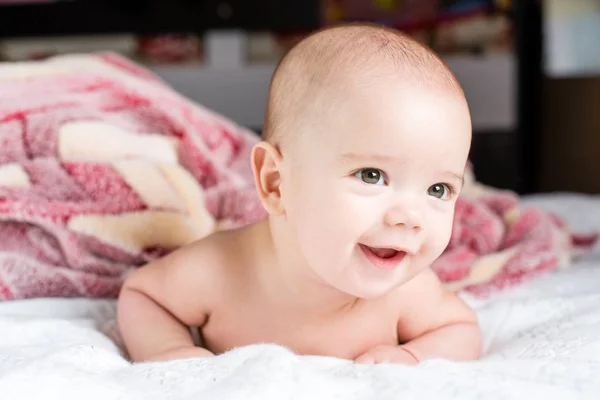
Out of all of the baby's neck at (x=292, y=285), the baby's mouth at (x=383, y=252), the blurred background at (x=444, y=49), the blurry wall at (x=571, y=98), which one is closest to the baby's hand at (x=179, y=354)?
the baby's neck at (x=292, y=285)

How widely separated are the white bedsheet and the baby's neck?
96 mm

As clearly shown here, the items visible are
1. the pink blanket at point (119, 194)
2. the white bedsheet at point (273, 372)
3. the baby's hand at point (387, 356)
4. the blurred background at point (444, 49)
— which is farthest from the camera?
the blurred background at point (444, 49)

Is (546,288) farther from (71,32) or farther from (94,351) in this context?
(71,32)

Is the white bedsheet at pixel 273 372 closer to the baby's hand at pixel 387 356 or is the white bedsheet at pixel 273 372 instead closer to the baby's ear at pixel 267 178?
the baby's hand at pixel 387 356

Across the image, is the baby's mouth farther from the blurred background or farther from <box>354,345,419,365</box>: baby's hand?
the blurred background

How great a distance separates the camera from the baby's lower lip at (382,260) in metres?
0.73

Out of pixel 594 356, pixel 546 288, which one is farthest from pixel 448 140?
pixel 546 288

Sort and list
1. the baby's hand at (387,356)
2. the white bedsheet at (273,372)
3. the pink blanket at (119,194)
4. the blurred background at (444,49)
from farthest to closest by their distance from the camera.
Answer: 1. the blurred background at (444,49)
2. the pink blanket at (119,194)
3. the baby's hand at (387,356)
4. the white bedsheet at (273,372)

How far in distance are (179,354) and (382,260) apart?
23 centimetres

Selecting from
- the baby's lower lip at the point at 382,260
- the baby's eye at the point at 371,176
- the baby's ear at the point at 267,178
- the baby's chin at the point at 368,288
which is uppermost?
the baby's eye at the point at 371,176

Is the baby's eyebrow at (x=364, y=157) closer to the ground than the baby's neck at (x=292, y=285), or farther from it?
farther from it

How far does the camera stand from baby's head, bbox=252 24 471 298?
0.70 m

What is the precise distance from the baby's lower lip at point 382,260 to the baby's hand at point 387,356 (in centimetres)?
11

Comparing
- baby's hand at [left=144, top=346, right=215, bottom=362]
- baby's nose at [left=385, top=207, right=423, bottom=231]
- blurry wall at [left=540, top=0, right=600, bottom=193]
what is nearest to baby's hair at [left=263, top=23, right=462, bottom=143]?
baby's nose at [left=385, top=207, right=423, bottom=231]
